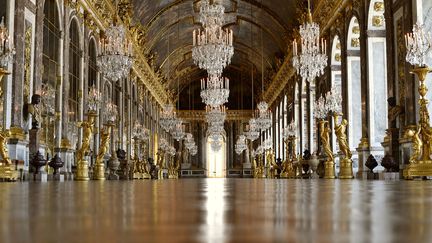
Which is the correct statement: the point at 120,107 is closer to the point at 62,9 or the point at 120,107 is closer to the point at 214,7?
the point at 62,9

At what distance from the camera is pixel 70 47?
1608cm

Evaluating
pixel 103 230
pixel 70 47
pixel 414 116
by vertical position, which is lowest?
pixel 103 230

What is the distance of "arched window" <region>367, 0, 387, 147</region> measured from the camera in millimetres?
14836

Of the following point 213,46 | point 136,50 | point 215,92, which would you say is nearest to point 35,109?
point 213,46

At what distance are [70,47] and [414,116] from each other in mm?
9932

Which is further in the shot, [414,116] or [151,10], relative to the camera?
[151,10]

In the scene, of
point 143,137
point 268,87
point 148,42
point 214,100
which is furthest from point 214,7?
point 268,87

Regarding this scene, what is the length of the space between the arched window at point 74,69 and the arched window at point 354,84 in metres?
8.46

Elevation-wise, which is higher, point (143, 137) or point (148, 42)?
point (148, 42)

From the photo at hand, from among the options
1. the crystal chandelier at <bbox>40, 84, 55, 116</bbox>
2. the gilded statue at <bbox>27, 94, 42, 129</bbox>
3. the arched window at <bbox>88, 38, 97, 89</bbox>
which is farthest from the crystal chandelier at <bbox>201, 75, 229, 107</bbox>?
the gilded statue at <bbox>27, 94, 42, 129</bbox>

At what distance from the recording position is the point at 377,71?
1497 centimetres

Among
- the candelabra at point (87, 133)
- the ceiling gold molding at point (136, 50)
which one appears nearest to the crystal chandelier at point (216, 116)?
the ceiling gold molding at point (136, 50)

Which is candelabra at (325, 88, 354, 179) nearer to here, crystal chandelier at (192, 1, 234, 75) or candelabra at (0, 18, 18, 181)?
crystal chandelier at (192, 1, 234, 75)

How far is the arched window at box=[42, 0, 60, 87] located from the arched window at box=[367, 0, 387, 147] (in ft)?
28.0
